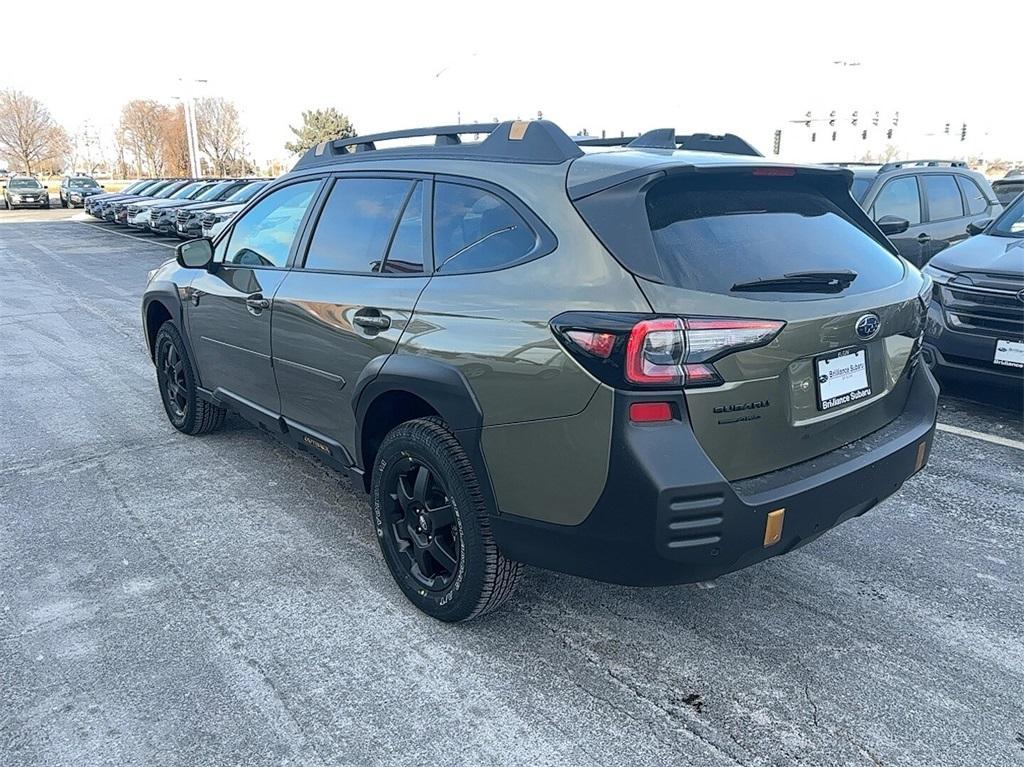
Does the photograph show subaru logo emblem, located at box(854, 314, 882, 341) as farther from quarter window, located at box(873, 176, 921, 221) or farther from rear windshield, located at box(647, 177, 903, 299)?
quarter window, located at box(873, 176, 921, 221)

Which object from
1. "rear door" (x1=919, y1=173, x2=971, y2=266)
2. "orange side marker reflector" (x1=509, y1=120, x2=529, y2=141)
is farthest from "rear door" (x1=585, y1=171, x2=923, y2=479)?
"rear door" (x1=919, y1=173, x2=971, y2=266)

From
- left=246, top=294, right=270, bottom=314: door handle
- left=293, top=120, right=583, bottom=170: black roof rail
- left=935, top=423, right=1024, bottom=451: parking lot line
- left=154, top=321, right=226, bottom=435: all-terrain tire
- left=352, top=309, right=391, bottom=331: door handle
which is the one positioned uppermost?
left=293, top=120, right=583, bottom=170: black roof rail

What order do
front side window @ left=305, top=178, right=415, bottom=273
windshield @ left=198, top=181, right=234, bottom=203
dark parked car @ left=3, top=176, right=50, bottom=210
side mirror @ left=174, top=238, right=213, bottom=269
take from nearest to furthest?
front side window @ left=305, top=178, right=415, bottom=273
side mirror @ left=174, top=238, right=213, bottom=269
windshield @ left=198, top=181, right=234, bottom=203
dark parked car @ left=3, top=176, right=50, bottom=210

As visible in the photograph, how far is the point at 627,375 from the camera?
7.36 feet

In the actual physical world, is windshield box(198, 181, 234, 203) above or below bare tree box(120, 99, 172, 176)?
below

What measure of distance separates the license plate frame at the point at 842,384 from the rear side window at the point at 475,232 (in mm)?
1028

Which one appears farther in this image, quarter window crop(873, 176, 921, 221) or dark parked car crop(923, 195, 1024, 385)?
quarter window crop(873, 176, 921, 221)

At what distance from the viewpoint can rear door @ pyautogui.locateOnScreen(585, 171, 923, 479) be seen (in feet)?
7.60

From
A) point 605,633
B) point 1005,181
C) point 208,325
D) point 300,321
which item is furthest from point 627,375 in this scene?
point 1005,181

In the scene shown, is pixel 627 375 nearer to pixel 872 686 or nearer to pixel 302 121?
pixel 872 686

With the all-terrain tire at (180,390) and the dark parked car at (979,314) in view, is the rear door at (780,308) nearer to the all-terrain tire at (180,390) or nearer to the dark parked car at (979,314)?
the dark parked car at (979,314)

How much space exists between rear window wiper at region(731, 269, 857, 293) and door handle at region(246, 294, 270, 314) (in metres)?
2.41

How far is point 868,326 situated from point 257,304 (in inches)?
111

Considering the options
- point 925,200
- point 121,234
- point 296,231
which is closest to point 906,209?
point 925,200
